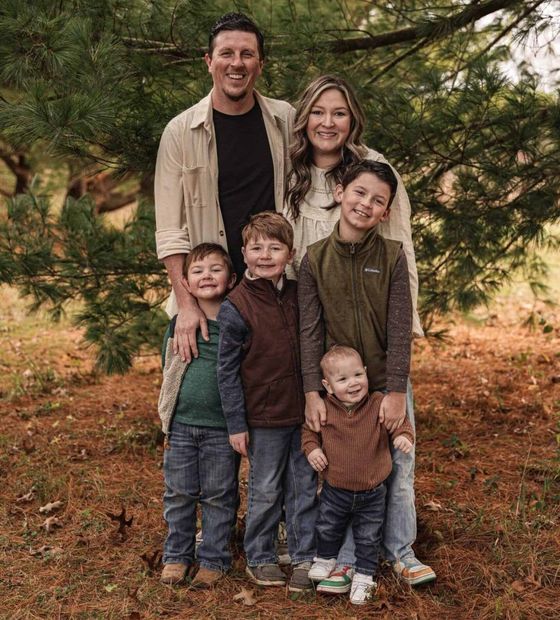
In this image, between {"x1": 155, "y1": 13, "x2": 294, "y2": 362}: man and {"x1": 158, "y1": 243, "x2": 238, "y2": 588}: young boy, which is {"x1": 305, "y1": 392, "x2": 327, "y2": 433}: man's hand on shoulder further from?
{"x1": 155, "y1": 13, "x2": 294, "y2": 362}: man

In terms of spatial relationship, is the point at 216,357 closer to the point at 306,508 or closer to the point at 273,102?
the point at 306,508

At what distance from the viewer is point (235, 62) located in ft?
10.7

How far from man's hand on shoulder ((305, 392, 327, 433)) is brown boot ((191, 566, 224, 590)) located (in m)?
0.79

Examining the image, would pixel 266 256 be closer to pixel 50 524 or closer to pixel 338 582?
pixel 338 582

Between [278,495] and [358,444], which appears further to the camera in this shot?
[278,495]

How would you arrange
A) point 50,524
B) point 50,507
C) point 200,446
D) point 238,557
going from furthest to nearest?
point 50,507
point 50,524
point 238,557
point 200,446

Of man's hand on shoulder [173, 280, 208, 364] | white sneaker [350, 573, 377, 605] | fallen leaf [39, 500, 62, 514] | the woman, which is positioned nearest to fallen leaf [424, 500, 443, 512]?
the woman

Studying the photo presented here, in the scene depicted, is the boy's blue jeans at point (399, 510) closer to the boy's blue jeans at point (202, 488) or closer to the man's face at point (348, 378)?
the man's face at point (348, 378)

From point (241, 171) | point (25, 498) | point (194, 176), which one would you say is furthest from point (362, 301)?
point (25, 498)

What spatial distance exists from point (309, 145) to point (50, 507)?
237 cm

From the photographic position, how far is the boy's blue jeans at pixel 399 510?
3.24 m

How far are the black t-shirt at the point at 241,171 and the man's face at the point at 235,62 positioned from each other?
0.47ft

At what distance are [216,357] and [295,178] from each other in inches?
32.6

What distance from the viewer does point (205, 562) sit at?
11.2ft
